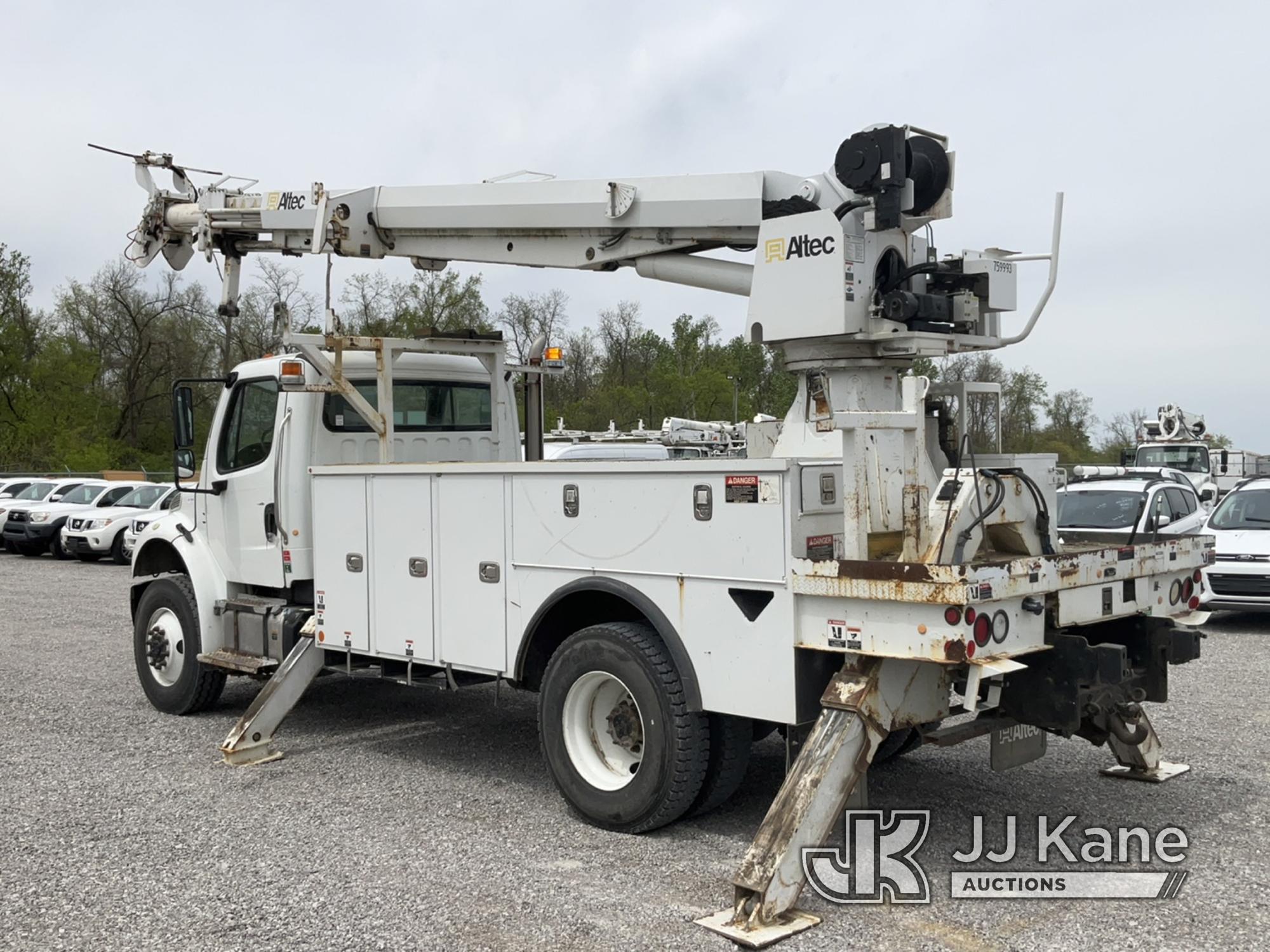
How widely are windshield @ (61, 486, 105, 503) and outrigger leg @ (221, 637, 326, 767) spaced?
68.2 feet

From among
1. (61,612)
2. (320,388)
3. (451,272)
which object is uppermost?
(451,272)

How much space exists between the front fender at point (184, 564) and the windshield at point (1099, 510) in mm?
9866

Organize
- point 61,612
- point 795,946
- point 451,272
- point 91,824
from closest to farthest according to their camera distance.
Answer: point 795,946 < point 91,824 < point 61,612 < point 451,272

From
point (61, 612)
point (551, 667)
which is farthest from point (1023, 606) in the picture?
point (61, 612)

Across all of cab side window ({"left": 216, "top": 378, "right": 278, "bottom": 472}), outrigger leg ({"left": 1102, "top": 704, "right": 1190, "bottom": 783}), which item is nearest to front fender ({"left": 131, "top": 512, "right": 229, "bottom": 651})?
cab side window ({"left": 216, "top": 378, "right": 278, "bottom": 472})

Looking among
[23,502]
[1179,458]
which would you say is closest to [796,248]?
[23,502]

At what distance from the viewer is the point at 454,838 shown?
606 centimetres

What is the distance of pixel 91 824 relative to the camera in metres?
6.35

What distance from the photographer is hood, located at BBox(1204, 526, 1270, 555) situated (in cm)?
1328

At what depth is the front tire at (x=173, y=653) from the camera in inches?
351

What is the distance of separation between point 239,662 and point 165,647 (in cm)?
107

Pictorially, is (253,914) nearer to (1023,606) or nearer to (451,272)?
(1023,606)

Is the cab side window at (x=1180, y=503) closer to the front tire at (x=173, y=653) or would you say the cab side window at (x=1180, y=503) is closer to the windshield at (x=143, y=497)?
the front tire at (x=173, y=653)

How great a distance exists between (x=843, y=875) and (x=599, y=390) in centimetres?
4239
